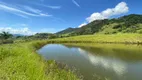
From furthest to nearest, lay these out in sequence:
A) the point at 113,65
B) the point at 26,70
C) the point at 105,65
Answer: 1. the point at 113,65
2. the point at 105,65
3. the point at 26,70

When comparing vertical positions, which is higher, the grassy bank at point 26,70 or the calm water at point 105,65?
the grassy bank at point 26,70

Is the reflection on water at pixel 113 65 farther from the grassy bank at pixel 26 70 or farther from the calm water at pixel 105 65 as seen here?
the grassy bank at pixel 26 70

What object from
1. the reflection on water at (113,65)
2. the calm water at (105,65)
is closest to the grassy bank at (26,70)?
the calm water at (105,65)

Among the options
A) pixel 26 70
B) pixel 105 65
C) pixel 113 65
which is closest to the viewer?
pixel 26 70

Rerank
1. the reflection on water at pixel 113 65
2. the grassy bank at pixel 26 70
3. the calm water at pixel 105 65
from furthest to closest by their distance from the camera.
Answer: the reflection on water at pixel 113 65 → the calm water at pixel 105 65 → the grassy bank at pixel 26 70

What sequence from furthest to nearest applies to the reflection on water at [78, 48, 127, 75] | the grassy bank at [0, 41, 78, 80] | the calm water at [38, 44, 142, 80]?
the reflection on water at [78, 48, 127, 75]
the calm water at [38, 44, 142, 80]
the grassy bank at [0, 41, 78, 80]

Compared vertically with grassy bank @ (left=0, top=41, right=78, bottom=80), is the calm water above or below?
below

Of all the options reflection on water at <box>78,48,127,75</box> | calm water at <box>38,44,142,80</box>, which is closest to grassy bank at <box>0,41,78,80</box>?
Result: calm water at <box>38,44,142,80</box>

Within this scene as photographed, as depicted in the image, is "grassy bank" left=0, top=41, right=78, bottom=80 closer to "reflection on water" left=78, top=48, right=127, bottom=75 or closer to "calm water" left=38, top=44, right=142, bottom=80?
"calm water" left=38, top=44, right=142, bottom=80

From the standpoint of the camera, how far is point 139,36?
10681 cm

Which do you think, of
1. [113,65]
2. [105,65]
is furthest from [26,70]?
[113,65]

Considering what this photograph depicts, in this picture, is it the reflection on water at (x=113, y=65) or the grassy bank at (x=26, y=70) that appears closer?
the grassy bank at (x=26, y=70)

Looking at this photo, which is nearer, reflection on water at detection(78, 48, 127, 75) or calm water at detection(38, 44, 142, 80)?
calm water at detection(38, 44, 142, 80)

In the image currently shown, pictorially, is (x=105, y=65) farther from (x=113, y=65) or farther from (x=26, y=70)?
(x=26, y=70)
